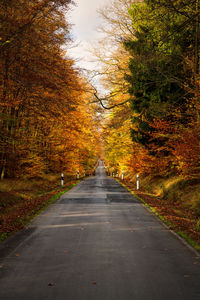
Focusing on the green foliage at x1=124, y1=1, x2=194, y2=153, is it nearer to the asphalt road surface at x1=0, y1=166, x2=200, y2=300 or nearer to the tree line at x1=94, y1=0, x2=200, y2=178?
the tree line at x1=94, y1=0, x2=200, y2=178

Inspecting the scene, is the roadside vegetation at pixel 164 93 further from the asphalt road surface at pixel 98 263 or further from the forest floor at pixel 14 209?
the forest floor at pixel 14 209

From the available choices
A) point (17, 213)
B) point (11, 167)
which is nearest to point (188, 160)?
point (17, 213)

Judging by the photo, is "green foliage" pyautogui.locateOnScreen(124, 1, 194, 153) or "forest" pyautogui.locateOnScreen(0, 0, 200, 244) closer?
"forest" pyautogui.locateOnScreen(0, 0, 200, 244)

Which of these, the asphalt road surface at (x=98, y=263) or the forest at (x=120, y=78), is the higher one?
the forest at (x=120, y=78)

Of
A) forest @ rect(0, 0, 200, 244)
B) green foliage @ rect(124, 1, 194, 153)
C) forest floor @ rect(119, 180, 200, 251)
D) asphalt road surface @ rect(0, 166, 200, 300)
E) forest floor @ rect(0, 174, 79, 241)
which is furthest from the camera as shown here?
green foliage @ rect(124, 1, 194, 153)

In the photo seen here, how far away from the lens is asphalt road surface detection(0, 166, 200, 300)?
13.5 feet

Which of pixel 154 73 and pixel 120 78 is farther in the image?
pixel 120 78

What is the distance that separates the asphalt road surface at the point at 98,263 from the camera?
4105 millimetres

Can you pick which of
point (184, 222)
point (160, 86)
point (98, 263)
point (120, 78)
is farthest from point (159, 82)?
point (98, 263)

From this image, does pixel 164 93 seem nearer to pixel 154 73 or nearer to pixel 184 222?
pixel 154 73

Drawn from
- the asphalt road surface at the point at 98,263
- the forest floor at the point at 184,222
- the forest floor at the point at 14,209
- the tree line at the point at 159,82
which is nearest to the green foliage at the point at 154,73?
the tree line at the point at 159,82

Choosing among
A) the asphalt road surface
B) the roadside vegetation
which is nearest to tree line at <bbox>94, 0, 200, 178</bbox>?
the roadside vegetation

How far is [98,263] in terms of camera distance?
17.3 ft

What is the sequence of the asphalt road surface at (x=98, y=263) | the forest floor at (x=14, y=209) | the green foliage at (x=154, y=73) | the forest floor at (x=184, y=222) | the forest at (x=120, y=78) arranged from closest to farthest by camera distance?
the asphalt road surface at (x=98, y=263) < the forest floor at (x=184, y=222) < the forest floor at (x=14, y=209) < the forest at (x=120, y=78) < the green foliage at (x=154, y=73)
